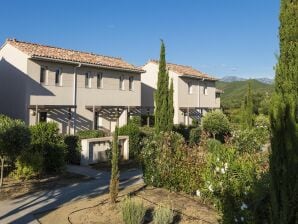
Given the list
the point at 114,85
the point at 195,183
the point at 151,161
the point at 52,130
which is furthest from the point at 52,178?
the point at 114,85

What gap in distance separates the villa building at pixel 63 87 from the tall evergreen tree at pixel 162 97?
681 centimetres

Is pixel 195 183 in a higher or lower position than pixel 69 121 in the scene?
lower

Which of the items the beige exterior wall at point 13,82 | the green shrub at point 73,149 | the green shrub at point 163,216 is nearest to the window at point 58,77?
the beige exterior wall at point 13,82

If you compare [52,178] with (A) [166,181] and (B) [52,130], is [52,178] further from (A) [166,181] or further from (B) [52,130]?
(A) [166,181]

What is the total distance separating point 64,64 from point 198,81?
18.0 meters

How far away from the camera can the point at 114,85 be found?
30.0 meters

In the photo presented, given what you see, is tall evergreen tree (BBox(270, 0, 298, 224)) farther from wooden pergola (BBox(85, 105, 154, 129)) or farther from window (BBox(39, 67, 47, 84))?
wooden pergola (BBox(85, 105, 154, 129))

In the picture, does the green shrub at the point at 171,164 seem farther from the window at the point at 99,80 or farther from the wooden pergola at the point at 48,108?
the window at the point at 99,80

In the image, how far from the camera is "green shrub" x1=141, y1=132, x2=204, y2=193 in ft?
40.1

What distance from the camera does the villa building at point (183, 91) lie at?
120ft

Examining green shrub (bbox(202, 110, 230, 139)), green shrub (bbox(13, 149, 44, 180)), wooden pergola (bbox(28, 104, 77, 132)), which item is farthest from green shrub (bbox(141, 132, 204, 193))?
green shrub (bbox(202, 110, 230, 139))

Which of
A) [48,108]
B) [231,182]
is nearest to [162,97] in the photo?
[48,108]

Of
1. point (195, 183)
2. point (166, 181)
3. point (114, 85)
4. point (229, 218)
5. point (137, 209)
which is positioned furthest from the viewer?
point (114, 85)

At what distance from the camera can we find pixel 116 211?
10.1 m
